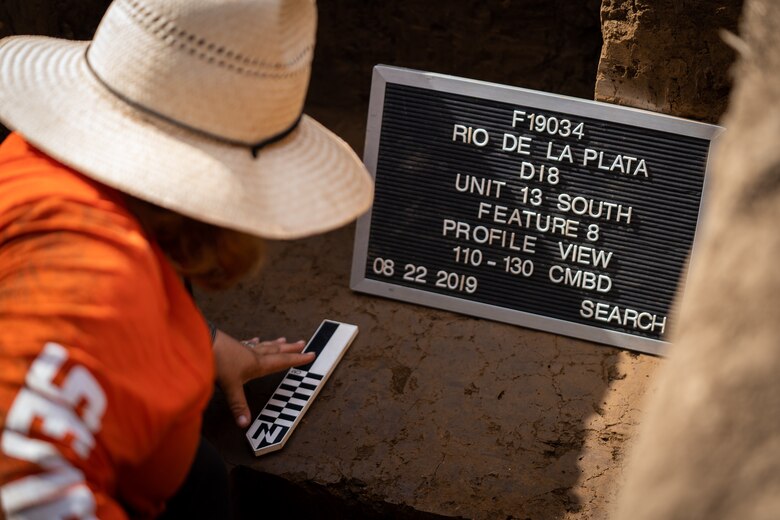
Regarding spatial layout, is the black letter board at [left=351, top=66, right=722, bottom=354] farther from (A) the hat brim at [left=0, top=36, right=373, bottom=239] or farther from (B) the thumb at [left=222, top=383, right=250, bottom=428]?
(A) the hat brim at [left=0, top=36, right=373, bottom=239]

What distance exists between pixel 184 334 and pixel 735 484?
103 cm

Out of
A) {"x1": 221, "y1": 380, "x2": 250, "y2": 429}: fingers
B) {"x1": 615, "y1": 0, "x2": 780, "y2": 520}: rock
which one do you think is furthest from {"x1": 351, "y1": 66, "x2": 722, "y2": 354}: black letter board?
{"x1": 615, "y1": 0, "x2": 780, "y2": 520}: rock

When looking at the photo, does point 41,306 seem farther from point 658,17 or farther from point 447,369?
point 658,17

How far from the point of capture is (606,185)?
2.79 m

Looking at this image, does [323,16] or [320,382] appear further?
[323,16]

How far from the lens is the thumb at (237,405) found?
255cm

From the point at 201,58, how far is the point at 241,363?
120cm

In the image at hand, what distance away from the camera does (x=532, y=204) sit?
2.86m

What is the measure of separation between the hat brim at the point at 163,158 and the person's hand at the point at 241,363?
3.02 feet

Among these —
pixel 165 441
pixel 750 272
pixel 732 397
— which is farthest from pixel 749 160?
pixel 165 441

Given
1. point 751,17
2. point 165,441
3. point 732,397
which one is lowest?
point 165,441

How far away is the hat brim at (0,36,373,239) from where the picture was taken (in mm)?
1555

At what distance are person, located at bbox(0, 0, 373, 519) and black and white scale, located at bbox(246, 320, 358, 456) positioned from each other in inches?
27.4

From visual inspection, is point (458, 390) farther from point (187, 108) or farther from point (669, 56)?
point (187, 108)
